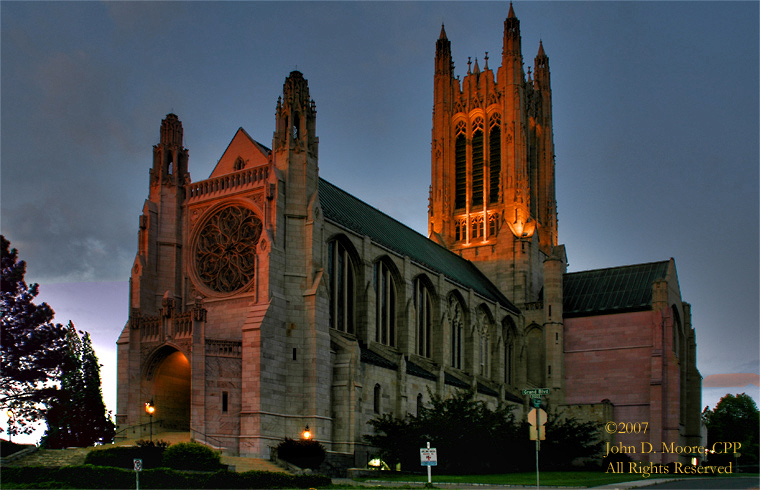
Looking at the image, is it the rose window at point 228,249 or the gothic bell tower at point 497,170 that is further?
the gothic bell tower at point 497,170

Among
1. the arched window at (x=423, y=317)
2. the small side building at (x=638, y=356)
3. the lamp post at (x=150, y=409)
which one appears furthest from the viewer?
the small side building at (x=638, y=356)

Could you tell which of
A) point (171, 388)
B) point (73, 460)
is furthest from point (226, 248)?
point (73, 460)

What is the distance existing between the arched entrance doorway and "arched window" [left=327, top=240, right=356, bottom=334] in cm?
829

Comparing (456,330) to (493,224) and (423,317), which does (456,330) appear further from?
(493,224)

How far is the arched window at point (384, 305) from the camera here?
164 feet

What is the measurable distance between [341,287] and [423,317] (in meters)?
10.4

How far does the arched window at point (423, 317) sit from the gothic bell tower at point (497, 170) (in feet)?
56.6

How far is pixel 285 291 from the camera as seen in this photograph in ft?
134

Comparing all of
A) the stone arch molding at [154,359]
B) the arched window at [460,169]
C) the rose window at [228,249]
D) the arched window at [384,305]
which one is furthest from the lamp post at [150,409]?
the arched window at [460,169]

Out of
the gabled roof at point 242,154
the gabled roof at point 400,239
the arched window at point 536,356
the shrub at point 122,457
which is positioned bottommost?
Answer: the shrub at point 122,457

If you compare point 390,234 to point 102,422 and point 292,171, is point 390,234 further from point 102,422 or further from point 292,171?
point 102,422

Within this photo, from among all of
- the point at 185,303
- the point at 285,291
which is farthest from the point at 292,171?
the point at 185,303

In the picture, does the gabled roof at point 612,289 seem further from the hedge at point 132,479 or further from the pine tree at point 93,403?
the hedge at point 132,479

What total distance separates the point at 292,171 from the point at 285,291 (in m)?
6.01
